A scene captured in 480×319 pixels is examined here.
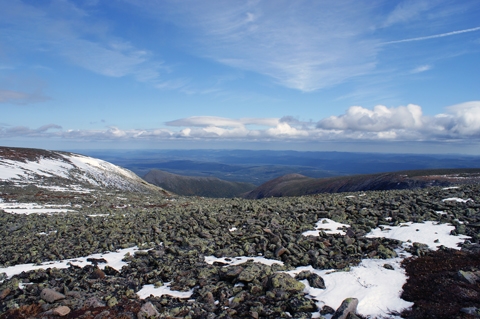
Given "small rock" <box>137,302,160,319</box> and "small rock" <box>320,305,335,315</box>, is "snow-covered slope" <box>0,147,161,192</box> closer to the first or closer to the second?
"small rock" <box>137,302,160,319</box>

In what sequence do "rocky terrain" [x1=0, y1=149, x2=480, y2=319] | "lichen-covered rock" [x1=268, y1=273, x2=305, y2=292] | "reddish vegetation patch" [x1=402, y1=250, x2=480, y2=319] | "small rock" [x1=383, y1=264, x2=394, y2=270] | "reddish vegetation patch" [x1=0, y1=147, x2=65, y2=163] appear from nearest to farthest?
1. "reddish vegetation patch" [x1=402, y1=250, x2=480, y2=319]
2. "rocky terrain" [x1=0, y1=149, x2=480, y2=319]
3. "lichen-covered rock" [x1=268, y1=273, x2=305, y2=292]
4. "small rock" [x1=383, y1=264, x2=394, y2=270]
5. "reddish vegetation patch" [x1=0, y1=147, x2=65, y2=163]

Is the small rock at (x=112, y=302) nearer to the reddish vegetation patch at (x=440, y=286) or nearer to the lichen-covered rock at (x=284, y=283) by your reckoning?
the lichen-covered rock at (x=284, y=283)

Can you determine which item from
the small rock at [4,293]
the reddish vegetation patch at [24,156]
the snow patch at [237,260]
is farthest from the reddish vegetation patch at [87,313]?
the reddish vegetation patch at [24,156]

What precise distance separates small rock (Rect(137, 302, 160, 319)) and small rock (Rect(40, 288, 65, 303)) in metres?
3.23

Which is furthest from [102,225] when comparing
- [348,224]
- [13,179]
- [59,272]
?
[13,179]

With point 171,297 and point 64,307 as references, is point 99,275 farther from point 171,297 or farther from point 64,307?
point 171,297

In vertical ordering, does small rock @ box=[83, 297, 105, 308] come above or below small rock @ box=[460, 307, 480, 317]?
below

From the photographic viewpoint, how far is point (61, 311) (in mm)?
9266

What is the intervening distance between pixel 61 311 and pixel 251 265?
6758 mm

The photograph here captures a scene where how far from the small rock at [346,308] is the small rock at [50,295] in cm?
914

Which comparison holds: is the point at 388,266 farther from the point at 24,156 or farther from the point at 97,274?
the point at 24,156

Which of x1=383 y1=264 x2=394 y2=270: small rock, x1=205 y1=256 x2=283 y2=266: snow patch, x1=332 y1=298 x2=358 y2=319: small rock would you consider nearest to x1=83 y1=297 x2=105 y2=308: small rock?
x1=205 y1=256 x2=283 y2=266: snow patch

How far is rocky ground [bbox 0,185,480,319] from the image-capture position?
9484mm

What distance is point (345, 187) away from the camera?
143875 mm
